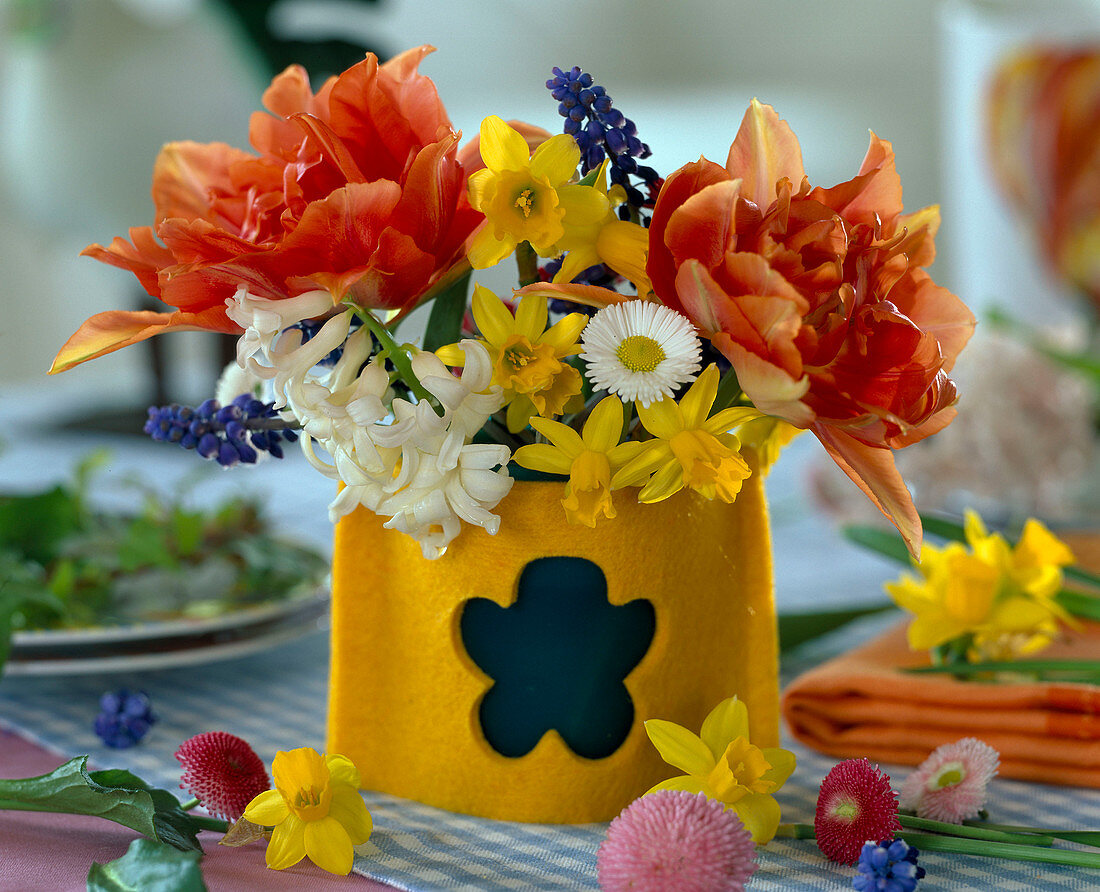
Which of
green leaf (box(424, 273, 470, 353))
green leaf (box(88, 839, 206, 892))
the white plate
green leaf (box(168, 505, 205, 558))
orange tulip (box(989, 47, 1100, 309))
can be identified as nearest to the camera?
green leaf (box(88, 839, 206, 892))

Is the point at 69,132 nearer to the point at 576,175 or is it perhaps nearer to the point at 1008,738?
the point at 576,175

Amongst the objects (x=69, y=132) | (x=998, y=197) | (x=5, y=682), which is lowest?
(x=5, y=682)

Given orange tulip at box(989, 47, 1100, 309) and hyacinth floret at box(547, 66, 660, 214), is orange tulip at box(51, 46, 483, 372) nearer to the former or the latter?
hyacinth floret at box(547, 66, 660, 214)

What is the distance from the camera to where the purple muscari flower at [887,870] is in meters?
0.36

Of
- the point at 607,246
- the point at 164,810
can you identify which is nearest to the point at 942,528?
the point at 607,246

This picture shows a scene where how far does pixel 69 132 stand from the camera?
138 cm

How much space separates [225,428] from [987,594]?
339 millimetres

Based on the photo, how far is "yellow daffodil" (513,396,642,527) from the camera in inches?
15.6

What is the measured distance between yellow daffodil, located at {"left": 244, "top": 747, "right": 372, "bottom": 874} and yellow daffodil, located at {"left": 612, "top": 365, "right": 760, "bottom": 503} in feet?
0.46

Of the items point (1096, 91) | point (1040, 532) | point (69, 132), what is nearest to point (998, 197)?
point (1096, 91)

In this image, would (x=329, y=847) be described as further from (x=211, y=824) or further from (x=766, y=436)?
(x=766, y=436)

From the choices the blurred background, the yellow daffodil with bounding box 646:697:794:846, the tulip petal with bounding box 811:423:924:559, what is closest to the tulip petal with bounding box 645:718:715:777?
the yellow daffodil with bounding box 646:697:794:846

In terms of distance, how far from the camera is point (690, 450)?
0.39m

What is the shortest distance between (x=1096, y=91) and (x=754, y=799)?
2338mm
